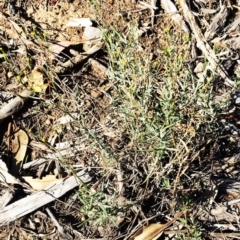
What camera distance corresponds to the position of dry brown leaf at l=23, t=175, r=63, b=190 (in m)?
3.60

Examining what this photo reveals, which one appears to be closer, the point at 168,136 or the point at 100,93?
the point at 168,136

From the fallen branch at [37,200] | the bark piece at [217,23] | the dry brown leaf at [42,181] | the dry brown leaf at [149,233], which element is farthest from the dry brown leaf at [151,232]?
the bark piece at [217,23]

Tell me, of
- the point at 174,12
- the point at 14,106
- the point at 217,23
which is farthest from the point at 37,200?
the point at 217,23

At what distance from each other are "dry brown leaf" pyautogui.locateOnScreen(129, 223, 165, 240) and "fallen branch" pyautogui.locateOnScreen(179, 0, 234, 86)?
122 cm

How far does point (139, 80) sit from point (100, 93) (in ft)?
2.60

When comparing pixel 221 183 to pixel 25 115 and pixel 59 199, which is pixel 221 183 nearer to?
pixel 59 199

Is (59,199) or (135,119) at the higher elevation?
(135,119)

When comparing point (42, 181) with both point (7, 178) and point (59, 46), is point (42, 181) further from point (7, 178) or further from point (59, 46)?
point (59, 46)

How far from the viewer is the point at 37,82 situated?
388 cm

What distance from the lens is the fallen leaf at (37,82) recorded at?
383 centimetres

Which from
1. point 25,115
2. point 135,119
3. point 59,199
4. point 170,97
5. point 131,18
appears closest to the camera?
point 170,97

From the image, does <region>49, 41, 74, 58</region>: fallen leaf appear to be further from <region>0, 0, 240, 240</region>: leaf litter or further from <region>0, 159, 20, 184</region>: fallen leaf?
<region>0, 159, 20, 184</region>: fallen leaf

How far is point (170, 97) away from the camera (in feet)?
10.1

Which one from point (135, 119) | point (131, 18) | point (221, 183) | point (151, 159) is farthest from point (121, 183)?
point (131, 18)
